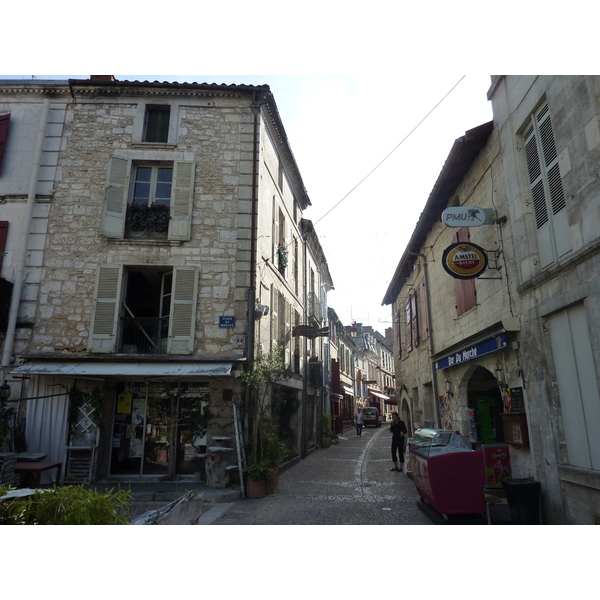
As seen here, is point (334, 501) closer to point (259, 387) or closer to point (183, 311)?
point (259, 387)

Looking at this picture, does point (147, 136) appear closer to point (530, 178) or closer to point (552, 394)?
point (530, 178)

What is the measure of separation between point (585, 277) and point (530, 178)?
7.19 ft

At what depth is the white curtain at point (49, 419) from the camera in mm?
8977

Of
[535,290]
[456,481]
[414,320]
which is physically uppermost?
[414,320]

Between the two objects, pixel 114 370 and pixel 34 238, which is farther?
pixel 34 238

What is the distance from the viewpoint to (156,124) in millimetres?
10945

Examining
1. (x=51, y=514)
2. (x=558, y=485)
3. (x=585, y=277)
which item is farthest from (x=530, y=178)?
(x=51, y=514)

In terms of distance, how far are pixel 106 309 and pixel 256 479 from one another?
4636mm

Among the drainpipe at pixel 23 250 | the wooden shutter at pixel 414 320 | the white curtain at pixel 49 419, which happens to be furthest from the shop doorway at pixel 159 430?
the wooden shutter at pixel 414 320

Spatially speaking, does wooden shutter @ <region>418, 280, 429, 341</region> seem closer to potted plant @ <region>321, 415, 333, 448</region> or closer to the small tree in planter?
the small tree in planter

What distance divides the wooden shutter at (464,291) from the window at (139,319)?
557 centimetres

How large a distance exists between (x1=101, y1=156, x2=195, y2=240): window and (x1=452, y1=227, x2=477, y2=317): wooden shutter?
576 cm

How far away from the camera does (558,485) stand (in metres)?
5.69

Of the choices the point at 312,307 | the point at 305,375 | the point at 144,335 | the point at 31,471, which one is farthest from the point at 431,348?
the point at 31,471
